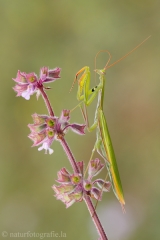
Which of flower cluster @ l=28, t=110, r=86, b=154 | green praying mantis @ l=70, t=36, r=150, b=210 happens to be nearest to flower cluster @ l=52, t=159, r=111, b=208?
flower cluster @ l=28, t=110, r=86, b=154

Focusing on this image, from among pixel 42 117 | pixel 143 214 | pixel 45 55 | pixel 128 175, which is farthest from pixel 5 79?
pixel 42 117

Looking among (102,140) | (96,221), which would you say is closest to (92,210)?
(96,221)

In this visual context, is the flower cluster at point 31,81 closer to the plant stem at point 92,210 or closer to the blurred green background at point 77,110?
the plant stem at point 92,210

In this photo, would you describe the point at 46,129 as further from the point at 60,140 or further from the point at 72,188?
the point at 72,188

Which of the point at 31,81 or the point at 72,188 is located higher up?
the point at 31,81

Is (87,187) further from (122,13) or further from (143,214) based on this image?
(122,13)

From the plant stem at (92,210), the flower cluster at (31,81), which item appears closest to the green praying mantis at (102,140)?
the flower cluster at (31,81)

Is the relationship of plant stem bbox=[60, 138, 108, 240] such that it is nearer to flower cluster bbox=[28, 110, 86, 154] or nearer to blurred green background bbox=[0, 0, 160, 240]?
flower cluster bbox=[28, 110, 86, 154]
